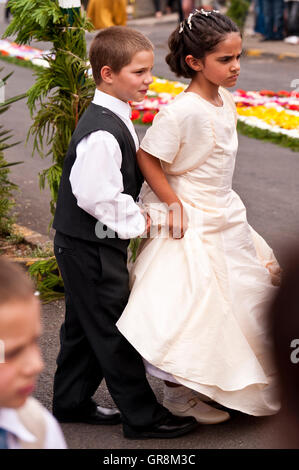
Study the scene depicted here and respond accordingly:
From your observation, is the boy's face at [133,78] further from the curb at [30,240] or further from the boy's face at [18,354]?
the curb at [30,240]

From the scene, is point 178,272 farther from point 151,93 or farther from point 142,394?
point 151,93

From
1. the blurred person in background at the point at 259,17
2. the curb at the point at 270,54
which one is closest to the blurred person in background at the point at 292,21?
the blurred person in background at the point at 259,17

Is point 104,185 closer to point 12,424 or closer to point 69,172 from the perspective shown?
point 69,172

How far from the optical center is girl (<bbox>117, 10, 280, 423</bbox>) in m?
3.63

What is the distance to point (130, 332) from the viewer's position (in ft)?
12.0

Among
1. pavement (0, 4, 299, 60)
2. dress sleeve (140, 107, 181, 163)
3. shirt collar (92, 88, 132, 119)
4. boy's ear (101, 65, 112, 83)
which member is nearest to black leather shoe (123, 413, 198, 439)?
dress sleeve (140, 107, 181, 163)

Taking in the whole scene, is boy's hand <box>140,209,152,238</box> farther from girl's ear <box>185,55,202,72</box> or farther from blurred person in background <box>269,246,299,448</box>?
blurred person in background <box>269,246,299,448</box>

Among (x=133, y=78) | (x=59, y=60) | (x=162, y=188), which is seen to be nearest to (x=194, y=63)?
(x=133, y=78)

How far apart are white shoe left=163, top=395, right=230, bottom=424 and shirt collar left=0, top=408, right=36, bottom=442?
210 centimetres

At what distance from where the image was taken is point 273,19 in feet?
60.7

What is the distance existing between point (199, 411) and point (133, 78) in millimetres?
1495
